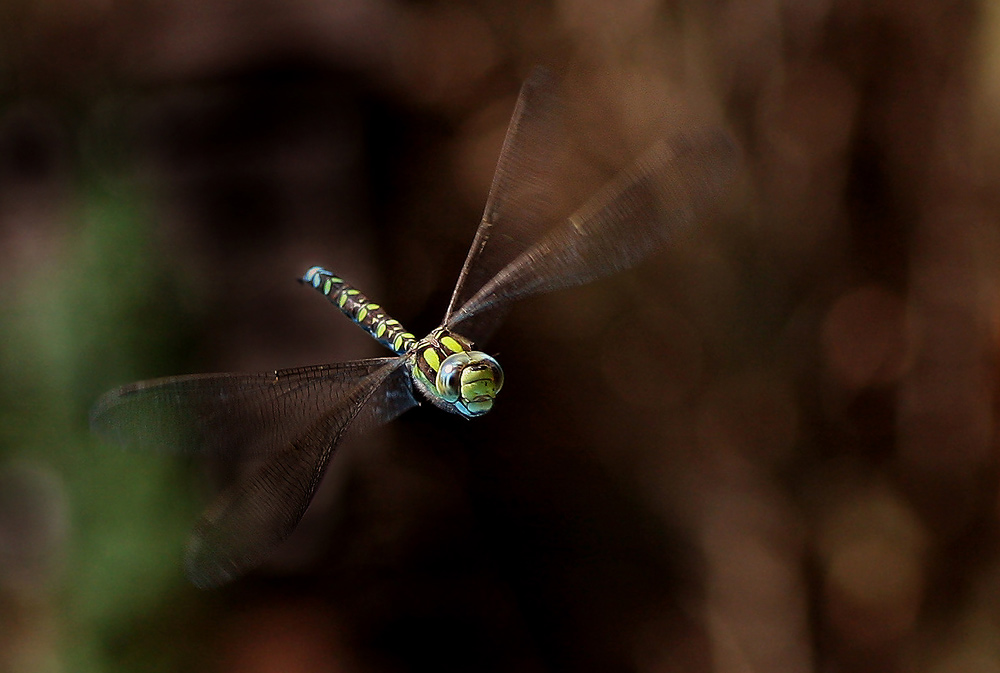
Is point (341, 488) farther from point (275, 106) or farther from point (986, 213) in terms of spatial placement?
point (986, 213)

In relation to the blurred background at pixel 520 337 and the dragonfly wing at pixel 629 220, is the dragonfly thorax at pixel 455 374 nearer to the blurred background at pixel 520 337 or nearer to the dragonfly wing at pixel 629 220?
the dragonfly wing at pixel 629 220

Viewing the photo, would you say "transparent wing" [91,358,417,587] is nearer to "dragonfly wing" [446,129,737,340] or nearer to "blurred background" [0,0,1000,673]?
"dragonfly wing" [446,129,737,340]

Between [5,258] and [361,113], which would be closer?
[5,258]

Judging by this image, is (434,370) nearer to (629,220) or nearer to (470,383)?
(470,383)

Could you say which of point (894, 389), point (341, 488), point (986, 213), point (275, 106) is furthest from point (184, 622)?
point (986, 213)

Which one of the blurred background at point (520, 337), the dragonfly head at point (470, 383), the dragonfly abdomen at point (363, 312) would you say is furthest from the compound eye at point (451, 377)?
the blurred background at point (520, 337)
